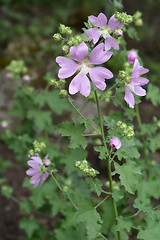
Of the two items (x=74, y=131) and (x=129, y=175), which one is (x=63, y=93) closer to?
(x=74, y=131)

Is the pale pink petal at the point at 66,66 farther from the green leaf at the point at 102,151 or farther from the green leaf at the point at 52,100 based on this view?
the green leaf at the point at 52,100

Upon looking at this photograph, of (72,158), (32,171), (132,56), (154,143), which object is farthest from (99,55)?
(72,158)

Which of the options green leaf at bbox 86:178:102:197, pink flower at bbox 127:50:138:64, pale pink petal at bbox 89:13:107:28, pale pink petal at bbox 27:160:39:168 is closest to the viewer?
pale pink petal at bbox 89:13:107:28

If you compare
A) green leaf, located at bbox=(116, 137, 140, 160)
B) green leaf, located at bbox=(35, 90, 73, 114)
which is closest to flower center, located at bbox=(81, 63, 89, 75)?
green leaf, located at bbox=(116, 137, 140, 160)

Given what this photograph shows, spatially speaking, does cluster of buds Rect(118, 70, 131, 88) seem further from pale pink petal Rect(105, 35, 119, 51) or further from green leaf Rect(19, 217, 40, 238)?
green leaf Rect(19, 217, 40, 238)

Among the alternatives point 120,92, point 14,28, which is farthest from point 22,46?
point 120,92

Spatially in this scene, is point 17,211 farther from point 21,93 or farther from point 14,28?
point 14,28

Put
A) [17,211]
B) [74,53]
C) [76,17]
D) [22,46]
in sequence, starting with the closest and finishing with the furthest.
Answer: [74,53] < [17,211] < [22,46] < [76,17]
